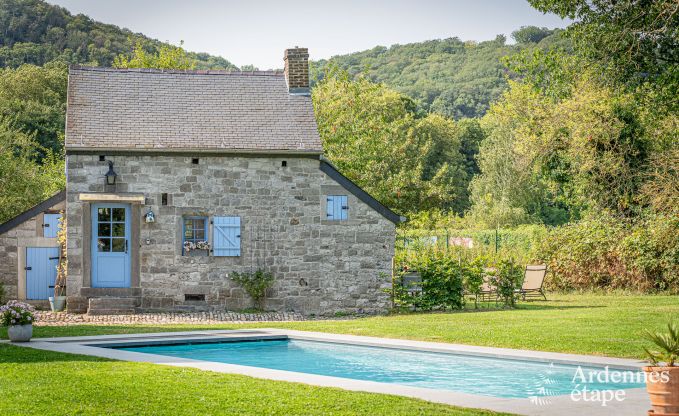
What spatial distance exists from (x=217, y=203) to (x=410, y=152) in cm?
2513

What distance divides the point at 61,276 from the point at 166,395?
12082 millimetres

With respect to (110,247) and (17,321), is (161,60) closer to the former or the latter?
(110,247)

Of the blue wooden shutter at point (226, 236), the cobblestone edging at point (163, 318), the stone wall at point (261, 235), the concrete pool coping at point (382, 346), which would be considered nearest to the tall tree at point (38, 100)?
the stone wall at point (261, 235)

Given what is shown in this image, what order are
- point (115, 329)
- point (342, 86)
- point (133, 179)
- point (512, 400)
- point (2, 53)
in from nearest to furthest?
point (512, 400) → point (115, 329) → point (133, 179) → point (342, 86) → point (2, 53)

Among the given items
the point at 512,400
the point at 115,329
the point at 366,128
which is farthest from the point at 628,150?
the point at 512,400

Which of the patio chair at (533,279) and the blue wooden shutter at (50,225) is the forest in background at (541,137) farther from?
the blue wooden shutter at (50,225)

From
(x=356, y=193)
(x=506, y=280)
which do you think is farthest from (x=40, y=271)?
(x=506, y=280)

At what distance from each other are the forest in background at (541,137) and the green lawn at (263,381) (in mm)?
5118

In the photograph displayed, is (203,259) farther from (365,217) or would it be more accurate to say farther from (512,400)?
(512,400)

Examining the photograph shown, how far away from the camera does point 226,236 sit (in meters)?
20.2

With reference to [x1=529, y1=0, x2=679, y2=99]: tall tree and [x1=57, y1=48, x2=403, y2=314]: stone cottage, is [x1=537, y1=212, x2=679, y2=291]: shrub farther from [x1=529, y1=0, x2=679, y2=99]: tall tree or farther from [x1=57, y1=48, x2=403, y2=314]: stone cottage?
[x1=57, y1=48, x2=403, y2=314]: stone cottage

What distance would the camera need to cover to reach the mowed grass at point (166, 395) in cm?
840

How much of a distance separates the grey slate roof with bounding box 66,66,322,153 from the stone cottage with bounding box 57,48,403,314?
41 mm

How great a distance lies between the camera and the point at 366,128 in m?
30.3
